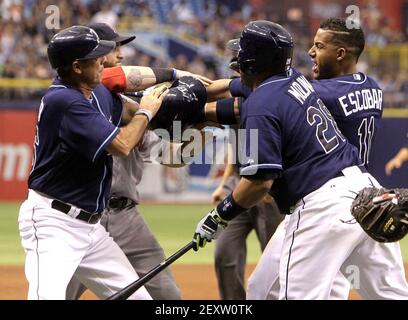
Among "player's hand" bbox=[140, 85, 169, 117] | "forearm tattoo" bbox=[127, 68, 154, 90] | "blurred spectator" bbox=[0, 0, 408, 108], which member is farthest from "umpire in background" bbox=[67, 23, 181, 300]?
"blurred spectator" bbox=[0, 0, 408, 108]

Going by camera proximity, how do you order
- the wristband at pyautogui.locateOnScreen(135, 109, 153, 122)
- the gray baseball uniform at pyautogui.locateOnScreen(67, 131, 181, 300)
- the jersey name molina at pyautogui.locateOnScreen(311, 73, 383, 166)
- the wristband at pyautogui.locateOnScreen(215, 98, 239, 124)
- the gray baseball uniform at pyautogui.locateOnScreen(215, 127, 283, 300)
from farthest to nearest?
the gray baseball uniform at pyautogui.locateOnScreen(215, 127, 283, 300)
the gray baseball uniform at pyautogui.locateOnScreen(67, 131, 181, 300)
the wristband at pyautogui.locateOnScreen(215, 98, 239, 124)
the jersey name molina at pyautogui.locateOnScreen(311, 73, 383, 166)
the wristband at pyautogui.locateOnScreen(135, 109, 153, 122)

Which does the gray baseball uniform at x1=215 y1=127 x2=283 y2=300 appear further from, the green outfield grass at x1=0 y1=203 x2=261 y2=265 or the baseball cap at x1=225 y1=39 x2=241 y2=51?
the green outfield grass at x1=0 y1=203 x2=261 y2=265

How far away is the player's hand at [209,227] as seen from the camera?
4930 millimetres

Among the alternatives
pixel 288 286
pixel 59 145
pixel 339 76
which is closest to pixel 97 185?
pixel 59 145

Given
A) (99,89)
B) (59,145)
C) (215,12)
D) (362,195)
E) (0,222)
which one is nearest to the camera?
(362,195)

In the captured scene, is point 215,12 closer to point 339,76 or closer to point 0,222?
point 0,222

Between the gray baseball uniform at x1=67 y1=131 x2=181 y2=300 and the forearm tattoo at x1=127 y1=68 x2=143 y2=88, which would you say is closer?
the forearm tattoo at x1=127 y1=68 x2=143 y2=88

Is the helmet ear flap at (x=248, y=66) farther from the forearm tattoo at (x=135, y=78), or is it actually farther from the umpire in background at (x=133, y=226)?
the umpire in background at (x=133, y=226)

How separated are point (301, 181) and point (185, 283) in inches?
172

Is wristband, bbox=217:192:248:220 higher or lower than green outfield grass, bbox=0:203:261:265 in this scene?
higher

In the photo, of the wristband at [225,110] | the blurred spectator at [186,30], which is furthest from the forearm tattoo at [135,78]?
the blurred spectator at [186,30]

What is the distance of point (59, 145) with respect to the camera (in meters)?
5.04

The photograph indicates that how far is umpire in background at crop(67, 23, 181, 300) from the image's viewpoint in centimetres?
624
